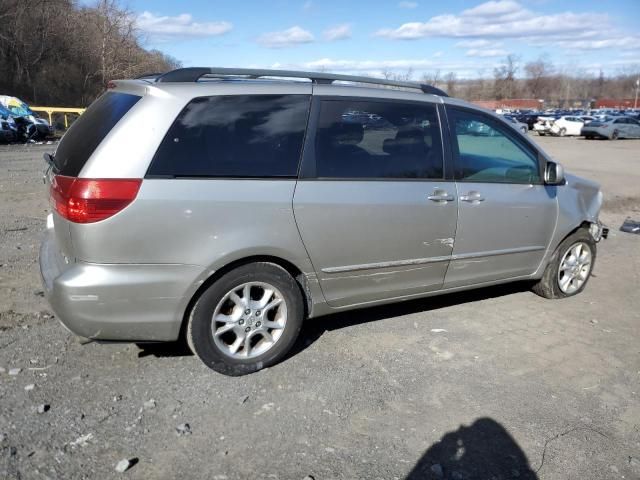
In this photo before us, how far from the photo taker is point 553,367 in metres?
4.00

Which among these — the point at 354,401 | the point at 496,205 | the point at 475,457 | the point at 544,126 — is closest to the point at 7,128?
the point at 496,205

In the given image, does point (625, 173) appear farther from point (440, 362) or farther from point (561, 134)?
point (561, 134)

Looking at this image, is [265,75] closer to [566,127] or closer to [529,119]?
[566,127]

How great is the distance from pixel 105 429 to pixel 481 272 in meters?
3.09

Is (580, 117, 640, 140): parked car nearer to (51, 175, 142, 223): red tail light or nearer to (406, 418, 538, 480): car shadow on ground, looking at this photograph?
(406, 418, 538, 480): car shadow on ground

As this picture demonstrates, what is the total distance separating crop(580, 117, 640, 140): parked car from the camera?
34906 mm

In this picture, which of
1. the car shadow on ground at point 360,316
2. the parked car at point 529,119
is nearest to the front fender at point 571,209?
the car shadow on ground at point 360,316

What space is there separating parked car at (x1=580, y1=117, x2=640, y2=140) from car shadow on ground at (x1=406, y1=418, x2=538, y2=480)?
1442 inches

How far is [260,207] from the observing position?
3496mm

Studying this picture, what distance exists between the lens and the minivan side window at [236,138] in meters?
3.34

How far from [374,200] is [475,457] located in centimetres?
177

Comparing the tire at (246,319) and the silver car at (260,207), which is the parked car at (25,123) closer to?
the silver car at (260,207)

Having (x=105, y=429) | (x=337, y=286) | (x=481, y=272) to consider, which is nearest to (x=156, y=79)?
(x=337, y=286)

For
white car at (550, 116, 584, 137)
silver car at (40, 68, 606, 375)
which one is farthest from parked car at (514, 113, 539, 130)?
silver car at (40, 68, 606, 375)
